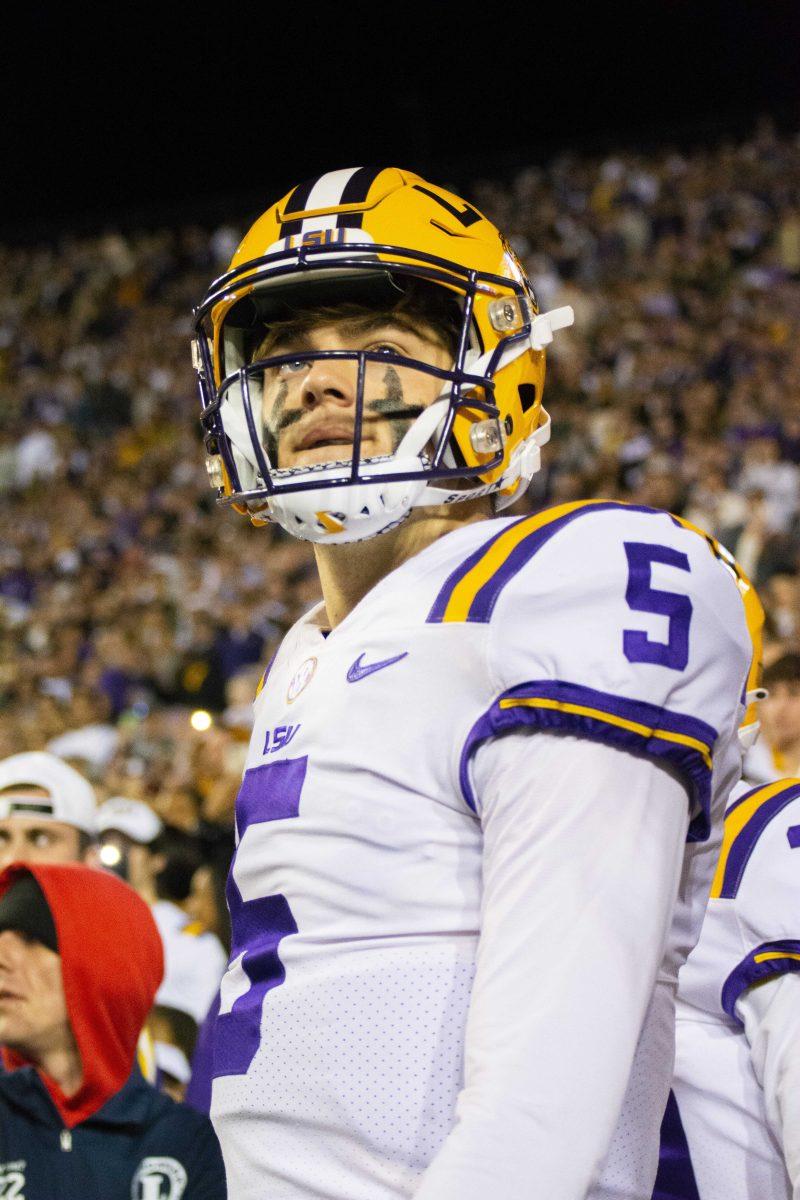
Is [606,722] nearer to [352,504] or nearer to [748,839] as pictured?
[352,504]

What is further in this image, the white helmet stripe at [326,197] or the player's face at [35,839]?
the player's face at [35,839]

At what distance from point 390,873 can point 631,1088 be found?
0.30 metres

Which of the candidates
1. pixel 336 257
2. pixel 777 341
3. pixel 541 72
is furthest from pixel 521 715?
pixel 541 72

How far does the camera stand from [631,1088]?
1.38 metres

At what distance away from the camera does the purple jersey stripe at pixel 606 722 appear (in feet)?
4.04

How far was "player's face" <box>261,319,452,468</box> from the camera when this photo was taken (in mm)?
1654

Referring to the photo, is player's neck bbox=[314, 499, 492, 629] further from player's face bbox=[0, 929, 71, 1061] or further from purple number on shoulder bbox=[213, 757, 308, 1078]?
player's face bbox=[0, 929, 71, 1061]

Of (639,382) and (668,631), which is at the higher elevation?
(668,631)

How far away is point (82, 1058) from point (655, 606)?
2.01 meters

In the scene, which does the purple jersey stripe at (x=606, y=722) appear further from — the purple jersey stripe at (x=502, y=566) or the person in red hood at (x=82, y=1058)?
the person in red hood at (x=82, y=1058)

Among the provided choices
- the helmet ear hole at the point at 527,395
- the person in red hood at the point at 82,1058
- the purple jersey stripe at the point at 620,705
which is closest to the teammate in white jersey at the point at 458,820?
the purple jersey stripe at the point at 620,705

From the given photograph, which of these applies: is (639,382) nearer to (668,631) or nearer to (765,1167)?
(765,1167)

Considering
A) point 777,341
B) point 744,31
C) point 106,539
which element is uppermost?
point 744,31

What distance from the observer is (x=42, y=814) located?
4059mm
